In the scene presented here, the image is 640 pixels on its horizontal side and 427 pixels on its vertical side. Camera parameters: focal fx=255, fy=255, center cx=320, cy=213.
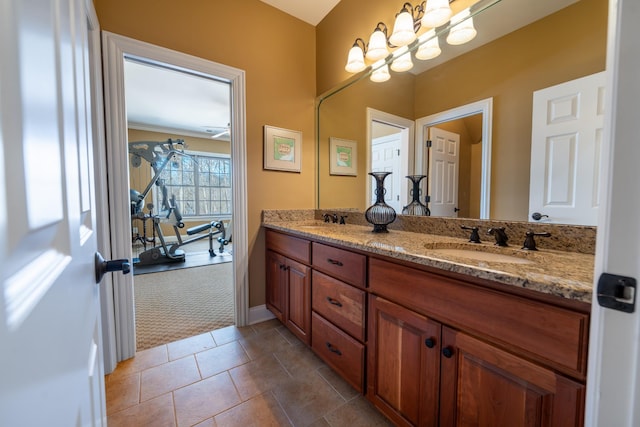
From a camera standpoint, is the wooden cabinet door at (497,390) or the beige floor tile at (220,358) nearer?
the wooden cabinet door at (497,390)

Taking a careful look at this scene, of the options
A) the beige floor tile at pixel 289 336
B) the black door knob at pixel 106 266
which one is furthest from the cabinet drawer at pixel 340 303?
the black door knob at pixel 106 266

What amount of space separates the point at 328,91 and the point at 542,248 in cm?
198

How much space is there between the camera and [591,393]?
513 mm

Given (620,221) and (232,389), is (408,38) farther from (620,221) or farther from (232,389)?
(232,389)

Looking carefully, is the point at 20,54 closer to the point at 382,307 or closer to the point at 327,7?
the point at 382,307

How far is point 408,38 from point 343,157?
1018 mm

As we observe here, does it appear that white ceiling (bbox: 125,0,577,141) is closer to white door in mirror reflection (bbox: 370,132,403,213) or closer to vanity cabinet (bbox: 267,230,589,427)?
white door in mirror reflection (bbox: 370,132,403,213)

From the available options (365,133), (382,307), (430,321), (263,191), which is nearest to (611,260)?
(430,321)

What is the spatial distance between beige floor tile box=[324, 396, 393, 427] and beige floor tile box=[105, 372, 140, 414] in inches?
41.3

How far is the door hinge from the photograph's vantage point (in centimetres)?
45

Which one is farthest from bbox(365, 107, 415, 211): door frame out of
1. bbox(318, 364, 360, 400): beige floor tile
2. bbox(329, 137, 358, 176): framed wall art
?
bbox(318, 364, 360, 400): beige floor tile

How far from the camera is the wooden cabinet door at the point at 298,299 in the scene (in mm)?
1692

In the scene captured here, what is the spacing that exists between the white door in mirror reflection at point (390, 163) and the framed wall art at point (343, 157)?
262 mm

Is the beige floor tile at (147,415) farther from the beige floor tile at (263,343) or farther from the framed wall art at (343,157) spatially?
the framed wall art at (343,157)
